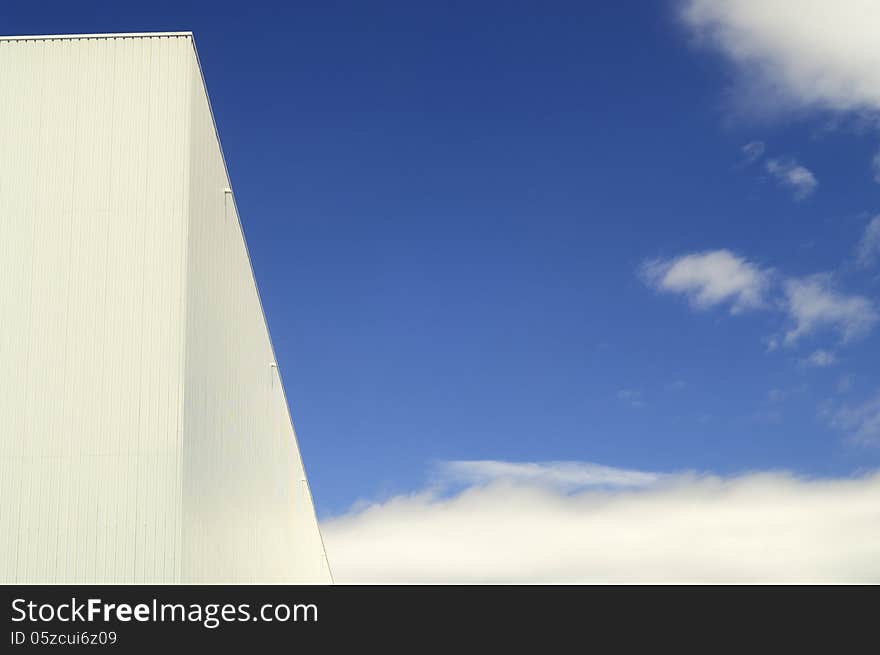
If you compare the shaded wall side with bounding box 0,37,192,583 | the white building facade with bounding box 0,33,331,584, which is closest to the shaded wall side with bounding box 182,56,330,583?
the white building facade with bounding box 0,33,331,584

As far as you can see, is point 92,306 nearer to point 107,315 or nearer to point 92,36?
point 107,315

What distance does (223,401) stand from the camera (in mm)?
26922

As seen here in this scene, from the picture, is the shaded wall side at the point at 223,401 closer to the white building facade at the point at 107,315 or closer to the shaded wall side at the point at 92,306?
the white building facade at the point at 107,315

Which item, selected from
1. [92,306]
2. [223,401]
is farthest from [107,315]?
[223,401]

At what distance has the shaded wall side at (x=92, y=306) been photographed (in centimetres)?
2064

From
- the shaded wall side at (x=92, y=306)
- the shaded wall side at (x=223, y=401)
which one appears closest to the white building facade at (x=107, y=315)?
the shaded wall side at (x=92, y=306)

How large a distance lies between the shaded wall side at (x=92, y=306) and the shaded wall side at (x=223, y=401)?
0.58m

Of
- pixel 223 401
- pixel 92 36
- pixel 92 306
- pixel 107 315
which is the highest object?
pixel 92 36

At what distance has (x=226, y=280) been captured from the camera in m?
28.1

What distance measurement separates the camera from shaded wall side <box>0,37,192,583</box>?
20.6 meters

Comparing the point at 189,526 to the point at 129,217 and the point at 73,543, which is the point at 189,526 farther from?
the point at 129,217

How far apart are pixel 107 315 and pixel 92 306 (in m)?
0.40
